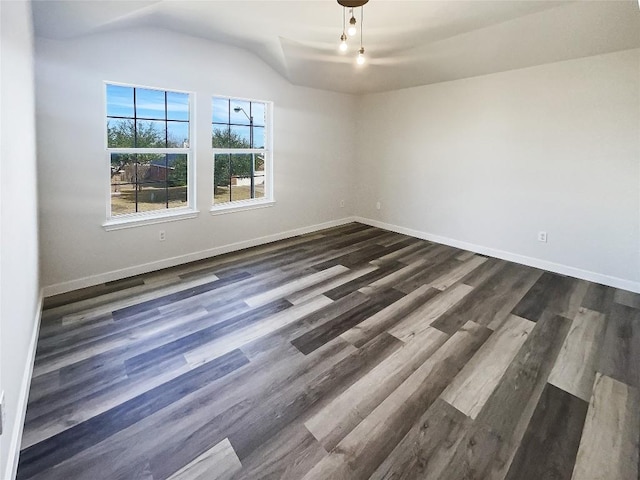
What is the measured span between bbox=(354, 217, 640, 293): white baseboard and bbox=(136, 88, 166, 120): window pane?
3804mm

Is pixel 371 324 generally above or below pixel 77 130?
below

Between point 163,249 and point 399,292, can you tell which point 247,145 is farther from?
point 399,292

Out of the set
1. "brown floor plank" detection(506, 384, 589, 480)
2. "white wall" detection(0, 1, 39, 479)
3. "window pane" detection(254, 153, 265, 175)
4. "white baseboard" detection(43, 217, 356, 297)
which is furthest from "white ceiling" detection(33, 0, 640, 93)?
"brown floor plank" detection(506, 384, 589, 480)

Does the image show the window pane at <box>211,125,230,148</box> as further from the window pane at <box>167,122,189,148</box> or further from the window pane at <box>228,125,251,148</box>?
the window pane at <box>167,122,189,148</box>

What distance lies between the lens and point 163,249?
4.00m

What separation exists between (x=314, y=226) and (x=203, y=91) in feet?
8.65

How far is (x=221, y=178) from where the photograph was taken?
4520 millimetres

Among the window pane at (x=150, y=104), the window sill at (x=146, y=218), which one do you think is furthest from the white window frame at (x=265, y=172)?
the window pane at (x=150, y=104)

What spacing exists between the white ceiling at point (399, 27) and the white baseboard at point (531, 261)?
225 centimetres

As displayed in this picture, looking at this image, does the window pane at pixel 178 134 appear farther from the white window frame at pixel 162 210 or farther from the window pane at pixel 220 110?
the window pane at pixel 220 110

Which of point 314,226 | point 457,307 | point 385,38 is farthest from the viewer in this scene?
point 314,226

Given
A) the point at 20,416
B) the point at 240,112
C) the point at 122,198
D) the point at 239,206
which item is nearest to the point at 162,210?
the point at 122,198

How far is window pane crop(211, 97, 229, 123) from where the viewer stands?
4277 millimetres

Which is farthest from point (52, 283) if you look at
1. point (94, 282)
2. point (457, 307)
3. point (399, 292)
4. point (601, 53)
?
point (601, 53)
